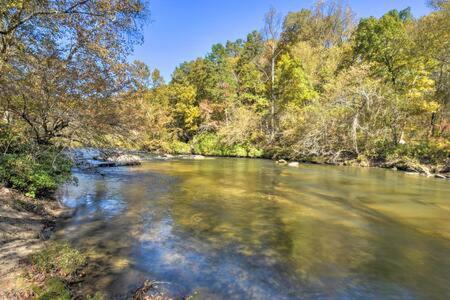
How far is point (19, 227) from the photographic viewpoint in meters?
6.81

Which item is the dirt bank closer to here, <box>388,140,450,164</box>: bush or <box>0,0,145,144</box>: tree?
<box>0,0,145,144</box>: tree

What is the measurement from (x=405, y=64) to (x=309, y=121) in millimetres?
8829

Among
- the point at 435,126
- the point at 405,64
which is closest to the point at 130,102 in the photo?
the point at 405,64

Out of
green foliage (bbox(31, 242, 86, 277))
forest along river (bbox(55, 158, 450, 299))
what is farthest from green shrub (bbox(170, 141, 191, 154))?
green foliage (bbox(31, 242, 86, 277))

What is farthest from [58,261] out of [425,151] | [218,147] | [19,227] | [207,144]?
[207,144]

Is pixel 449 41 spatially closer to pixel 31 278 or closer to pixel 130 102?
pixel 130 102

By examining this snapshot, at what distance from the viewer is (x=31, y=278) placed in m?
4.64

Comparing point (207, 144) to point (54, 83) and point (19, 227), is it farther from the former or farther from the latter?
point (19, 227)

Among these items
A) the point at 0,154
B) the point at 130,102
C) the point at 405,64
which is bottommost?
the point at 0,154

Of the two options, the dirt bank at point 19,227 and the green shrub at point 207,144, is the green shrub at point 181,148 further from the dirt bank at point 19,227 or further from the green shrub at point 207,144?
the dirt bank at point 19,227

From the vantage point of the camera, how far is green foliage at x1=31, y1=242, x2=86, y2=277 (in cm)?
501

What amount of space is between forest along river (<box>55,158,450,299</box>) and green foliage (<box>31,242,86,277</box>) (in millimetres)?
444

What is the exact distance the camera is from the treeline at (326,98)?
24.1 metres

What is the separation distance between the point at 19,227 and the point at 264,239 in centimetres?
543
